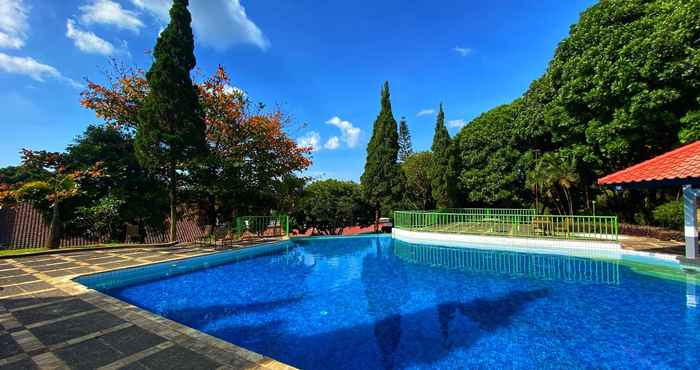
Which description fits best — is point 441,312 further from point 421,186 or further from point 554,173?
point 421,186

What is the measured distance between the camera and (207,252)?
401 inches

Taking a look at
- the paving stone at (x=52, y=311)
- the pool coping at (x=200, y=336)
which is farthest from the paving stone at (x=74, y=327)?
the paving stone at (x=52, y=311)

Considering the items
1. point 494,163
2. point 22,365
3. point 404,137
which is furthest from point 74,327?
point 404,137

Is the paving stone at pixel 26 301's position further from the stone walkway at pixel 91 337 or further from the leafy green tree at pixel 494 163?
the leafy green tree at pixel 494 163

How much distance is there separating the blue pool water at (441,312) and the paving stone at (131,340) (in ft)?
3.50

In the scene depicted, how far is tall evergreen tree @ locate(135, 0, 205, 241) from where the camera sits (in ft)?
36.3

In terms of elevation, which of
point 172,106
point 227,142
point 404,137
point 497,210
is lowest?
point 497,210

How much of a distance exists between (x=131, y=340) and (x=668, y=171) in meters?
11.8

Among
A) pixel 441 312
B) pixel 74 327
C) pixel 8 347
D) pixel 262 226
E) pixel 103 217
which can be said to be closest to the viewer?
pixel 8 347

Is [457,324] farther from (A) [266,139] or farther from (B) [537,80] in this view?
(B) [537,80]

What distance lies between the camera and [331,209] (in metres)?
19.1

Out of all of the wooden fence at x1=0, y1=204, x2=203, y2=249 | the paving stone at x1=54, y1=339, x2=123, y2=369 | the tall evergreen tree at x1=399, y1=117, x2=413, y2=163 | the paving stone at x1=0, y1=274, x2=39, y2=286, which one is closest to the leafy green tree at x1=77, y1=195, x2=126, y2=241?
the wooden fence at x1=0, y1=204, x2=203, y2=249

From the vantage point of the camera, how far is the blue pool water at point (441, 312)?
152 inches

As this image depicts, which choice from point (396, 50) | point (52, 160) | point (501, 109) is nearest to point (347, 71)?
point (396, 50)
